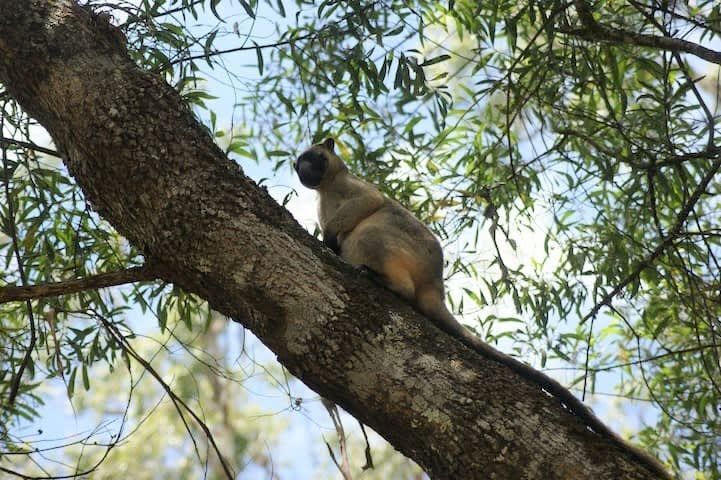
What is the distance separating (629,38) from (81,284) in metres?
3.15

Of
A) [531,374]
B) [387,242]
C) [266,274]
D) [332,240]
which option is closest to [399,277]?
[387,242]

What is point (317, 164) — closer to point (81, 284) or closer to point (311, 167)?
point (311, 167)

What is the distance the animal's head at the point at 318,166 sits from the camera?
6.39 m

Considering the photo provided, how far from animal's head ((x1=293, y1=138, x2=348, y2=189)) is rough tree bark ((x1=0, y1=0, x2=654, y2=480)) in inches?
107

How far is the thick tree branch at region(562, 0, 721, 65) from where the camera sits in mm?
4019

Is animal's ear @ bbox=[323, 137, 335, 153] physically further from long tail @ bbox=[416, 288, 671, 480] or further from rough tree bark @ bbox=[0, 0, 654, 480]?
rough tree bark @ bbox=[0, 0, 654, 480]

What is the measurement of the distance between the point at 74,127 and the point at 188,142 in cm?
51

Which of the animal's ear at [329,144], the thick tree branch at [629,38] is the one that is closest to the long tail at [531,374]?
the thick tree branch at [629,38]

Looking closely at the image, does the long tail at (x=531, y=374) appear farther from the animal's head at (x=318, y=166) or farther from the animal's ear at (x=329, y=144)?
the animal's ear at (x=329, y=144)

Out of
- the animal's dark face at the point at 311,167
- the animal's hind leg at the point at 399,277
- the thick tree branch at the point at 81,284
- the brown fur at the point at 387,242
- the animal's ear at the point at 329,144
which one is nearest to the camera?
the thick tree branch at the point at 81,284

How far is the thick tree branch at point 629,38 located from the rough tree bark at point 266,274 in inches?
78.5

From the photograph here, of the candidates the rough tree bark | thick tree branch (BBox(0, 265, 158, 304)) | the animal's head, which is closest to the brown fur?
the animal's head

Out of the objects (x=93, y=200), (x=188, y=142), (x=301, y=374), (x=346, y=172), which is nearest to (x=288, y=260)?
(x=301, y=374)

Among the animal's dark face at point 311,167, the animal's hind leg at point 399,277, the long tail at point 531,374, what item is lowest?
the long tail at point 531,374
